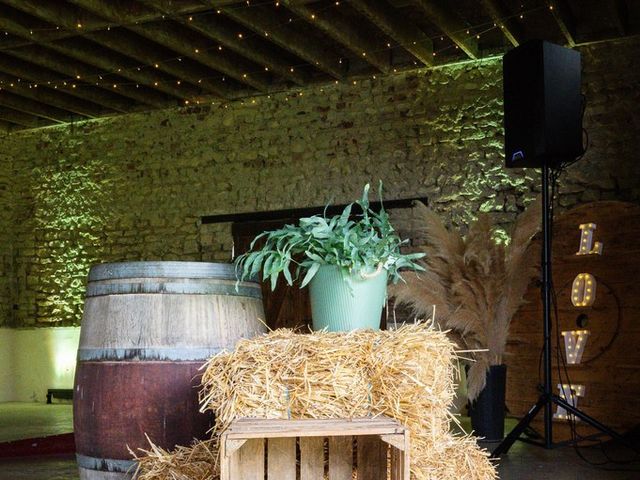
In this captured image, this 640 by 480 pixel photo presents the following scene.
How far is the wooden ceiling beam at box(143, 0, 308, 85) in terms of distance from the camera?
19.0 feet

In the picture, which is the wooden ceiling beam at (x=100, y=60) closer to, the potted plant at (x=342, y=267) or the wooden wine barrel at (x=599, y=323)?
the wooden wine barrel at (x=599, y=323)

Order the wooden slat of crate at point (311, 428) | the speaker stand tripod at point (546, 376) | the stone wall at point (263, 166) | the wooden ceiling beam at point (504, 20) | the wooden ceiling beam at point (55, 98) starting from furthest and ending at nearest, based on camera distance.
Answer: the wooden ceiling beam at point (55, 98) → the stone wall at point (263, 166) → the wooden ceiling beam at point (504, 20) → the speaker stand tripod at point (546, 376) → the wooden slat of crate at point (311, 428)

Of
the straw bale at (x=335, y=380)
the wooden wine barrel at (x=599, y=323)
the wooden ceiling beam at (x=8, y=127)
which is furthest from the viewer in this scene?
the wooden ceiling beam at (x=8, y=127)

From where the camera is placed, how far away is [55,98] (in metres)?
8.26

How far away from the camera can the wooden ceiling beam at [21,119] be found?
29.3ft

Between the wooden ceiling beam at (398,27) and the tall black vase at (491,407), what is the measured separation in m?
2.76

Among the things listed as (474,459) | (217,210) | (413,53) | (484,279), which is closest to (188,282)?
(474,459)

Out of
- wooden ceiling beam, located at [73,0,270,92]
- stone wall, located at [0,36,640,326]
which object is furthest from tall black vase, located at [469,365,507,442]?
wooden ceiling beam, located at [73,0,270,92]

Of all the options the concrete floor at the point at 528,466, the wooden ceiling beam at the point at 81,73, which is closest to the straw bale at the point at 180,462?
the concrete floor at the point at 528,466

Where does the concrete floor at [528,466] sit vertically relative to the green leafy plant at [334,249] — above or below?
below

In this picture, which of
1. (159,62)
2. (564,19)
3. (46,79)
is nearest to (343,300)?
(564,19)

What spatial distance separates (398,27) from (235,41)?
4.38 feet

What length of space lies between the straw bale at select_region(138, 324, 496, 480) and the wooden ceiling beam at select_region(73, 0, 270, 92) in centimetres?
414

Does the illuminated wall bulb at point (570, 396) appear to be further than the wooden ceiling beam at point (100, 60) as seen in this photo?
No
